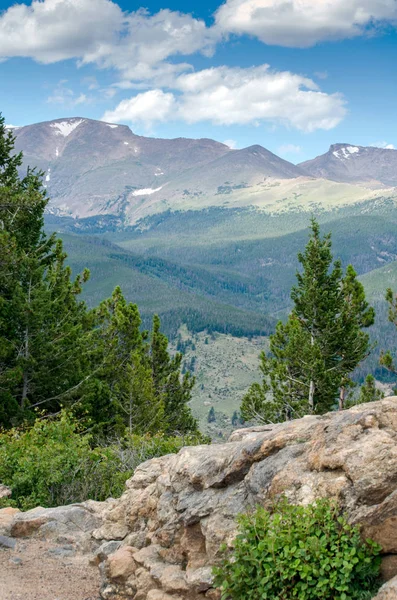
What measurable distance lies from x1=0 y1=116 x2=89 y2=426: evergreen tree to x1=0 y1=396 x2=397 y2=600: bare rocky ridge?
46.1ft

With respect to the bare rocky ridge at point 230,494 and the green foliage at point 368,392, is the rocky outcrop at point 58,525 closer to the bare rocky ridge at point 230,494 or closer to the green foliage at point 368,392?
the bare rocky ridge at point 230,494

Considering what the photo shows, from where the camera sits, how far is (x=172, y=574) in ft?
34.6

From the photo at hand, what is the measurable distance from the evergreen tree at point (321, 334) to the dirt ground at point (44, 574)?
22158 millimetres

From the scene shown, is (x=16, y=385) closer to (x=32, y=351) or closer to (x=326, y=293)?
(x=32, y=351)

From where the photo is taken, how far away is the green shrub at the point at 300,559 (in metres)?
8.34

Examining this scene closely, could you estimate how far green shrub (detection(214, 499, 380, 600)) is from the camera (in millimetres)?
8344

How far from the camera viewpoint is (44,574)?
41.9 feet

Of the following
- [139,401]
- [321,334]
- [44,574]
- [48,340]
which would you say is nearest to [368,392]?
[321,334]

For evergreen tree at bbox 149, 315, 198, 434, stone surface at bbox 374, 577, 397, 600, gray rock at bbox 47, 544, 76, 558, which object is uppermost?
stone surface at bbox 374, 577, 397, 600

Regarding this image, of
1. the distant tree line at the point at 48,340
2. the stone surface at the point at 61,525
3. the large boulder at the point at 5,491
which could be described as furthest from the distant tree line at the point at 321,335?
the stone surface at the point at 61,525

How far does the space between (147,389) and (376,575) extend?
28891 millimetres

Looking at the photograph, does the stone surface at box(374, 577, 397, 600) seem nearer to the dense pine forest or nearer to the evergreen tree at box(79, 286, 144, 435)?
the dense pine forest

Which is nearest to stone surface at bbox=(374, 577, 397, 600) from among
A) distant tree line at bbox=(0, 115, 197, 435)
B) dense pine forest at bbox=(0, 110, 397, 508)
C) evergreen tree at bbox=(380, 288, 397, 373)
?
dense pine forest at bbox=(0, 110, 397, 508)

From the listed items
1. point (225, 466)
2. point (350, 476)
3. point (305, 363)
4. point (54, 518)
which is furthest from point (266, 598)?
point (305, 363)
